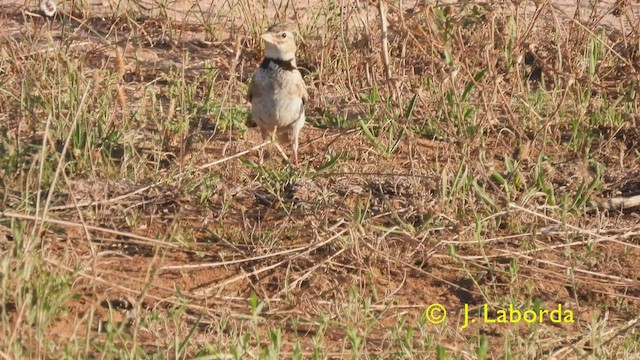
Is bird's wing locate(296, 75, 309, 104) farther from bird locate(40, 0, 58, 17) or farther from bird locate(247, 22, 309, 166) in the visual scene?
bird locate(40, 0, 58, 17)

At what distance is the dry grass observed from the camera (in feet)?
17.4

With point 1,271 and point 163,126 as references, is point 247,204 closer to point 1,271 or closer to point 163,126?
point 163,126

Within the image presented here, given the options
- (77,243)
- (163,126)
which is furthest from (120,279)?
(163,126)

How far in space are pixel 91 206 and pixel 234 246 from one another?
72 cm

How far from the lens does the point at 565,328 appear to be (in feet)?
18.7

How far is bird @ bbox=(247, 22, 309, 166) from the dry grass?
0.22 meters

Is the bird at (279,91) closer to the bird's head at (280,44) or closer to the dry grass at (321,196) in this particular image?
the bird's head at (280,44)

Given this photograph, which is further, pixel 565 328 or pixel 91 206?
pixel 91 206

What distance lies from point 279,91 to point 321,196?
1085 millimetres

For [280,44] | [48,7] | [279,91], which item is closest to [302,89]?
[279,91]

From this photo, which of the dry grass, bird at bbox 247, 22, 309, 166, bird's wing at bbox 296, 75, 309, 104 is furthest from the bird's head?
the dry grass

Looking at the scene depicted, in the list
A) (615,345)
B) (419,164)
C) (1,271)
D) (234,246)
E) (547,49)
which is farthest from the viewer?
(547,49)

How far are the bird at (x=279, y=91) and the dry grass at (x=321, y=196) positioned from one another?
0.22m

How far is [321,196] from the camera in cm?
658
